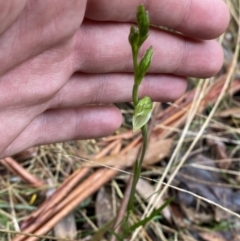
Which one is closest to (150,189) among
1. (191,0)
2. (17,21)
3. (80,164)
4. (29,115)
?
(80,164)

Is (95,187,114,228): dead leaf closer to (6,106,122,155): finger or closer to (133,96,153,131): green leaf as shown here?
(6,106,122,155): finger

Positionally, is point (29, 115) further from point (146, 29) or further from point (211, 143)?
point (211, 143)

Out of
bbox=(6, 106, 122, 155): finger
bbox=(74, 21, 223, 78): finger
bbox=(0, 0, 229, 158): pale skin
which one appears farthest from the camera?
bbox=(6, 106, 122, 155): finger

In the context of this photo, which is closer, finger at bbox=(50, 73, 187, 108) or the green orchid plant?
the green orchid plant

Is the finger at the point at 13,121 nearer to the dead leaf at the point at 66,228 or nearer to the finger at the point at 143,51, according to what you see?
the finger at the point at 143,51

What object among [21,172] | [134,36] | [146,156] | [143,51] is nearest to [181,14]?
[143,51]

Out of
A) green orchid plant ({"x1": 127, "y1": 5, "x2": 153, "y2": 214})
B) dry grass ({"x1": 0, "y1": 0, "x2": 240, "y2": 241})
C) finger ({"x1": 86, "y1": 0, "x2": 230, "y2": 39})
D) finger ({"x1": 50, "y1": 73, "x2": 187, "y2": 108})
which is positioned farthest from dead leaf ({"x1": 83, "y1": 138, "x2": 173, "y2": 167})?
green orchid plant ({"x1": 127, "y1": 5, "x2": 153, "y2": 214})

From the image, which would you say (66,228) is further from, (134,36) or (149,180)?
(134,36)

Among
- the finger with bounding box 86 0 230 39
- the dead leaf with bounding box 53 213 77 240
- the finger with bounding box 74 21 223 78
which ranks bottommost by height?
the dead leaf with bounding box 53 213 77 240
